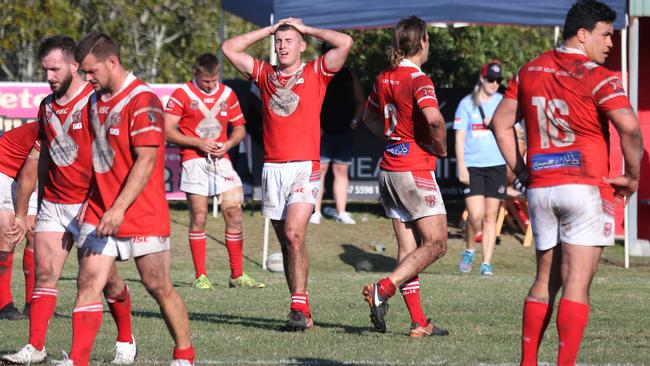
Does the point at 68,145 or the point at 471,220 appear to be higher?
the point at 68,145

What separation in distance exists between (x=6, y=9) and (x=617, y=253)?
11997mm

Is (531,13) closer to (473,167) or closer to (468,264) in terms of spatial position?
(473,167)

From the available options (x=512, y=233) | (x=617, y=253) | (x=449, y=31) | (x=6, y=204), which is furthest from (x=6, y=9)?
(x=6, y=204)

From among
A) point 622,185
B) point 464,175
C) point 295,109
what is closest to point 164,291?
point 622,185

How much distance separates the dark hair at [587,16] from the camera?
655 centimetres

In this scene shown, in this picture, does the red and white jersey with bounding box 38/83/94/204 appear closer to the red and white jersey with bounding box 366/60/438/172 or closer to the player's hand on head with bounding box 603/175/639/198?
the red and white jersey with bounding box 366/60/438/172

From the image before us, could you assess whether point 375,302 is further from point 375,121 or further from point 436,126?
point 375,121

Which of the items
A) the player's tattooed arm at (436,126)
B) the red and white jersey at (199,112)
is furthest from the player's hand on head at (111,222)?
the red and white jersey at (199,112)

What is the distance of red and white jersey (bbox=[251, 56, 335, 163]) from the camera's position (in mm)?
9516

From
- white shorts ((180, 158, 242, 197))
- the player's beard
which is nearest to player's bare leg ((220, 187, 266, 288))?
white shorts ((180, 158, 242, 197))

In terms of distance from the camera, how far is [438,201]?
9023 millimetres

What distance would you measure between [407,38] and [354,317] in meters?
2.46

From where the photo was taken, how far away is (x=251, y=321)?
981 centimetres

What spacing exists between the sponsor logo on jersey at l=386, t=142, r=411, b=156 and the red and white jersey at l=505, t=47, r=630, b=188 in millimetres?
2399
